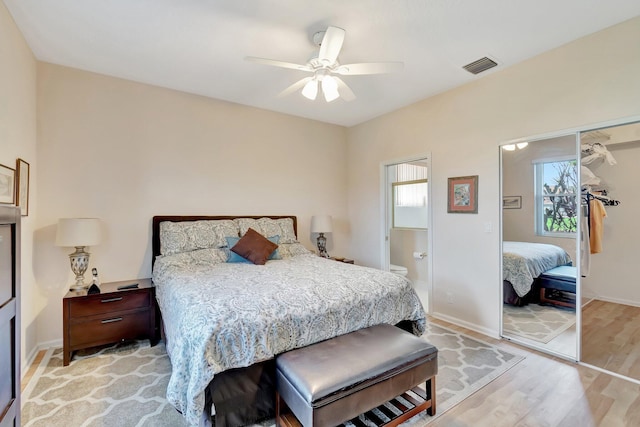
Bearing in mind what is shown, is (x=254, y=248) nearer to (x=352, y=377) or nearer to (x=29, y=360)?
(x=352, y=377)

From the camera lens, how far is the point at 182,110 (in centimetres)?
362

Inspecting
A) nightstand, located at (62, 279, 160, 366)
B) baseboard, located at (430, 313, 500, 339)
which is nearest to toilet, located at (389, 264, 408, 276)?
baseboard, located at (430, 313, 500, 339)

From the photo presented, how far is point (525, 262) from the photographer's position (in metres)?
3.07

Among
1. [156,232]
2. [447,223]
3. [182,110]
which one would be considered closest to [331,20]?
[182,110]

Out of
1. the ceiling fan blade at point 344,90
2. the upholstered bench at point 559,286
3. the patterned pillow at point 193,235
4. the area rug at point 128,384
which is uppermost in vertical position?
the ceiling fan blade at point 344,90

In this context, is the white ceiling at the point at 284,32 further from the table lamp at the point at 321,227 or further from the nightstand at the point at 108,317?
the nightstand at the point at 108,317

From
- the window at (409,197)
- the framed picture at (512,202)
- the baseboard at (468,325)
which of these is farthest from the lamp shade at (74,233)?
the framed picture at (512,202)

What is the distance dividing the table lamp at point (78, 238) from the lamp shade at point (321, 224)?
2596mm

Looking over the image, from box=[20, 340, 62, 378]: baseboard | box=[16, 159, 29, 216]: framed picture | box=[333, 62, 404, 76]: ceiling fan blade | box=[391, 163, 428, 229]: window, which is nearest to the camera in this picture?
box=[333, 62, 404, 76]: ceiling fan blade

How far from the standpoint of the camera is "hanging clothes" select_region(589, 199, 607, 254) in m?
2.81

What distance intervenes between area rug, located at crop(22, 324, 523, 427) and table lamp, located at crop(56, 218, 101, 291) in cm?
74

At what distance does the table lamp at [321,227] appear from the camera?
4.41 metres

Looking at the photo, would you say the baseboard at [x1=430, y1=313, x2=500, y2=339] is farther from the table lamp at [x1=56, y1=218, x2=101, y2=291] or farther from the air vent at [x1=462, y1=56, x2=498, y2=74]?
the table lamp at [x1=56, y1=218, x2=101, y2=291]

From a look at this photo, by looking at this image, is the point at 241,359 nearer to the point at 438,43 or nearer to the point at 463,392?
the point at 463,392
